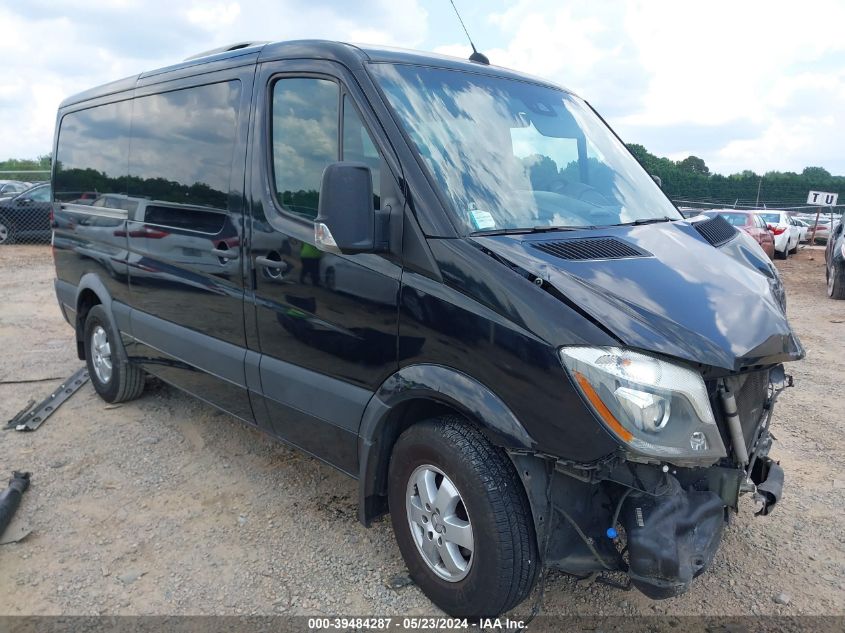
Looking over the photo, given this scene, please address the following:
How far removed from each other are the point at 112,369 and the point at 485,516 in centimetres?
366

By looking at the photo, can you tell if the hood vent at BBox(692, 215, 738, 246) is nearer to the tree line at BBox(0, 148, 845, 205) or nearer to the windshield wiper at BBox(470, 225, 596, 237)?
the windshield wiper at BBox(470, 225, 596, 237)

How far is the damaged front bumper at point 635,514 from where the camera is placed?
7.31ft

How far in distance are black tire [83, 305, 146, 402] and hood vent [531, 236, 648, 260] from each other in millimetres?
3507

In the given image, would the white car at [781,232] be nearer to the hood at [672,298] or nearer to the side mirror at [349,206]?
the hood at [672,298]

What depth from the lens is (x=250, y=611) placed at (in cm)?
283

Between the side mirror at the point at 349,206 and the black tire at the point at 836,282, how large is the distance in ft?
34.0

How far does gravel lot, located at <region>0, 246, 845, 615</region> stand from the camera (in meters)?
2.90

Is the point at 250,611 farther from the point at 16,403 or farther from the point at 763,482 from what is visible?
the point at 16,403

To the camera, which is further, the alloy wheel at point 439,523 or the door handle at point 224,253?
the door handle at point 224,253

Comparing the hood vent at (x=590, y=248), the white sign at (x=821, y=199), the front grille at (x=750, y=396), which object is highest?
the white sign at (x=821, y=199)

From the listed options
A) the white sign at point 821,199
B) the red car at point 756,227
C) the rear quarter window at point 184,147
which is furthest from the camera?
the white sign at point 821,199

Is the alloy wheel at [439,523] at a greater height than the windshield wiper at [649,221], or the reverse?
the windshield wiper at [649,221]

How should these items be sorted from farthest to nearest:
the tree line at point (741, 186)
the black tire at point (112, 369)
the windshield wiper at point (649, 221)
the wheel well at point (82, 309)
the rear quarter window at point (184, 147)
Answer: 1. the tree line at point (741, 186)
2. the wheel well at point (82, 309)
3. the black tire at point (112, 369)
4. the rear quarter window at point (184, 147)
5. the windshield wiper at point (649, 221)

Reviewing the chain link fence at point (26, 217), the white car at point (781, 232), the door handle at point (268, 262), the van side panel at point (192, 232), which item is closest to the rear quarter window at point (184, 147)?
the van side panel at point (192, 232)
